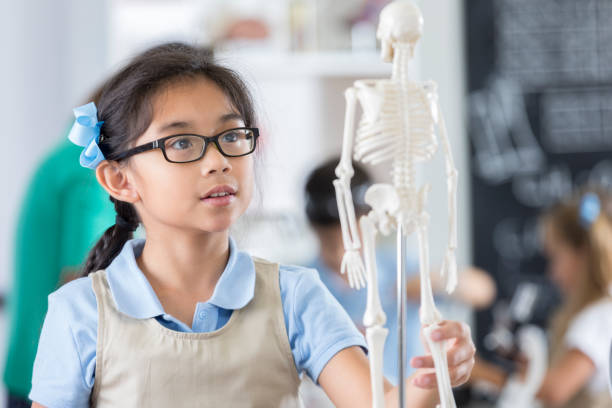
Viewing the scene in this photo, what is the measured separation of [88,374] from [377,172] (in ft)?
7.25

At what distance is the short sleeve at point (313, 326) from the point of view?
838 millimetres

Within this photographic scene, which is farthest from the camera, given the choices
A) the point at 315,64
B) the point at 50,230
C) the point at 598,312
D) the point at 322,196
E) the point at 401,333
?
the point at 315,64

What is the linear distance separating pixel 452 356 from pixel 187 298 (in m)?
0.31

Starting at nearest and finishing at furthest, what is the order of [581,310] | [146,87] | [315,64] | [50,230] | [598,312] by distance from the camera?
[146,87], [50,230], [598,312], [581,310], [315,64]

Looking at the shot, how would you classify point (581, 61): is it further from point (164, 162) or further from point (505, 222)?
point (164, 162)

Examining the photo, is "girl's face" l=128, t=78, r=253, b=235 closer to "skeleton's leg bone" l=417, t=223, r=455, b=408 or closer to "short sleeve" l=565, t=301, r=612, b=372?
"skeleton's leg bone" l=417, t=223, r=455, b=408

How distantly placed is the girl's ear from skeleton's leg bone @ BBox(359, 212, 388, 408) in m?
0.28

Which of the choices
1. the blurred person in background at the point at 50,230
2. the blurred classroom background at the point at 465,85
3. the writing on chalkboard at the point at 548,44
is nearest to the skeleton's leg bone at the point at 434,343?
the blurred person in background at the point at 50,230

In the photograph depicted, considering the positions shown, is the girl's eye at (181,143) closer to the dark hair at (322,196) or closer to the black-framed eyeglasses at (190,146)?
the black-framed eyeglasses at (190,146)

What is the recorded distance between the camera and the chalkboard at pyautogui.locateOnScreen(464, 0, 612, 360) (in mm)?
2902

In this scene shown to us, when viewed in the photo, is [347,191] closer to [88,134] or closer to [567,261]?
[88,134]

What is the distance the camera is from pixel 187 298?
0.87m

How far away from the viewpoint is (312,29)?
288 centimetres

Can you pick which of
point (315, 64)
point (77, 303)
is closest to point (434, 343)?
point (77, 303)
